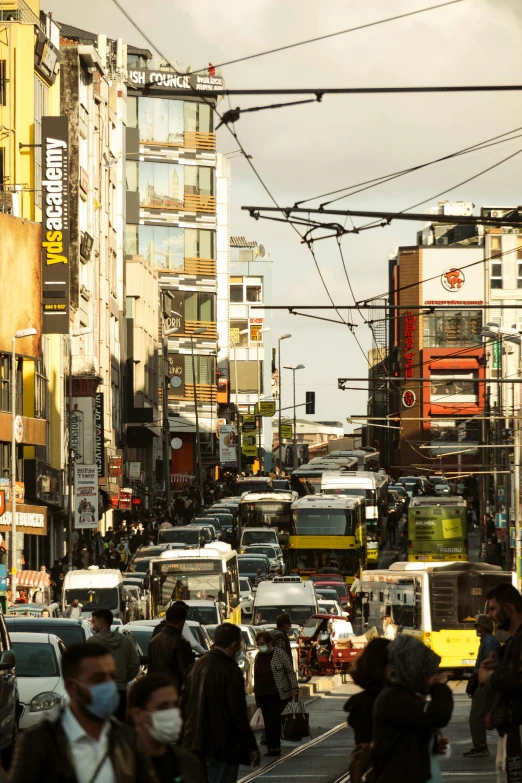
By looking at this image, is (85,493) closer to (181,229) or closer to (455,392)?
(181,229)

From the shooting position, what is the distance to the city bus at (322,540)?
188ft

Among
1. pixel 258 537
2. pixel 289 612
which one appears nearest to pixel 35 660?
pixel 289 612

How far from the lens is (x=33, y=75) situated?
6275 centimetres

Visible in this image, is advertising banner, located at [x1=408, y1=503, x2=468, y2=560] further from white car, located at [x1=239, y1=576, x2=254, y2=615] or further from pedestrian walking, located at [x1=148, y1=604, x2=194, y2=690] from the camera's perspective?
pedestrian walking, located at [x1=148, y1=604, x2=194, y2=690]

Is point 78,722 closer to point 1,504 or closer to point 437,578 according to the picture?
point 437,578

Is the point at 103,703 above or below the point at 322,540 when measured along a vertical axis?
above

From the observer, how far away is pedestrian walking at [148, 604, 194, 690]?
539 inches

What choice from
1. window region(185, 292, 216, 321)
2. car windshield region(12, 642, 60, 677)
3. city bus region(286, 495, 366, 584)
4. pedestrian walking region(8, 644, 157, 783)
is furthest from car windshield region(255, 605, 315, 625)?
window region(185, 292, 216, 321)

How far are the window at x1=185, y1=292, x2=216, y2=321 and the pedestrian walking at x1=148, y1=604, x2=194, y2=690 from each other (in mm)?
111301

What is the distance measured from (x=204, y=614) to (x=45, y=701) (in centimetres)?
1537

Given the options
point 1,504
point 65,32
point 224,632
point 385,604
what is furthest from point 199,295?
point 224,632

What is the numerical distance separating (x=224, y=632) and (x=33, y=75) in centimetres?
5357

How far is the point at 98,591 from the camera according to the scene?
3884 cm

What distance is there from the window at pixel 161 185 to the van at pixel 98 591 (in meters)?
84.6
